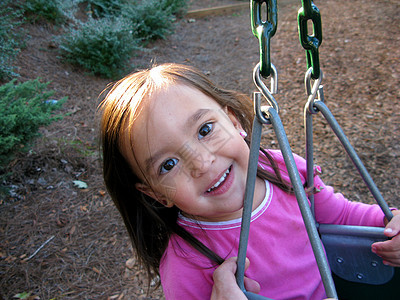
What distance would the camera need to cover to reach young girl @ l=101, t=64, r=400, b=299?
3.01 ft

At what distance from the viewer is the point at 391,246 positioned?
3.42 feet

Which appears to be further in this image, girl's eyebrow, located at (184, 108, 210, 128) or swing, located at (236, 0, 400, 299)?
girl's eyebrow, located at (184, 108, 210, 128)

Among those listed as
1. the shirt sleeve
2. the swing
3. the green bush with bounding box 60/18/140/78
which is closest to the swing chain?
the swing

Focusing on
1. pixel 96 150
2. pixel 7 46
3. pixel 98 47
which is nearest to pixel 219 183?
pixel 96 150

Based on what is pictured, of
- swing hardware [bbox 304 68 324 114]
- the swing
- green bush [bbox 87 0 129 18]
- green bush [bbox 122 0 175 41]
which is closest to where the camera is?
the swing

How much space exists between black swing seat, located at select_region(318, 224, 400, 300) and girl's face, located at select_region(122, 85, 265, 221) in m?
0.45

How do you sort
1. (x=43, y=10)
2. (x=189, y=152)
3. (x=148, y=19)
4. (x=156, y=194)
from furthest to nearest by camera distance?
1. (x=148, y=19)
2. (x=43, y=10)
3. (x=156, y=194)
4. (x=189, y=152)

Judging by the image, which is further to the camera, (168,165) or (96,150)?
(96,150)

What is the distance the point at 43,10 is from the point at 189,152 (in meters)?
4.75

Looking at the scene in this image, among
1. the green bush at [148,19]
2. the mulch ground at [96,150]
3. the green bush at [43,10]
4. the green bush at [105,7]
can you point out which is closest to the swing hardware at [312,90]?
the mulch ground at [96,150]

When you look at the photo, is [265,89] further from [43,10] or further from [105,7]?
[105,7]

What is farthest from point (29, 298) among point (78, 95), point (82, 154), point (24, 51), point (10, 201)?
point (24, 51)

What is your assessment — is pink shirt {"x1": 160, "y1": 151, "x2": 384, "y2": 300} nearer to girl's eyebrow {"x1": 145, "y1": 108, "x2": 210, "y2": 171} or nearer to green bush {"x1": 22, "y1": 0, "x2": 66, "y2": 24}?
girl's eyebrow {"x1": 145, "y1": 108, "x2": 210, "y2": 171}

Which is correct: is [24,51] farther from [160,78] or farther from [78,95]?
[160,78]
